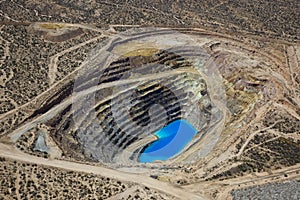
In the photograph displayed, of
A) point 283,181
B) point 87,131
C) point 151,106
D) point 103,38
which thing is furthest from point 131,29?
point 283,181

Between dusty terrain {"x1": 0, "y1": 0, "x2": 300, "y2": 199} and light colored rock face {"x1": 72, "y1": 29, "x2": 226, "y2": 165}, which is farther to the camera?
light colored rock face {"x1": 72, "y1": 29, "x2": 226, "y2": 165}

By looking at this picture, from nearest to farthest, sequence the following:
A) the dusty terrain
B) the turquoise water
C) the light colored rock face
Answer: the dusty terrain < the light colored rock face < the turquoise water

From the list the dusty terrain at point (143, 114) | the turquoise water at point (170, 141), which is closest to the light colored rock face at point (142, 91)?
the dusty terrain at point (143, 114)

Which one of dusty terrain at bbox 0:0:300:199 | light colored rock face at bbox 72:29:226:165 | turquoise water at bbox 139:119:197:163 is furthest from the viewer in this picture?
turquoise water at bbox 139:119:197:163

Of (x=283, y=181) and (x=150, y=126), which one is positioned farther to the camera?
(x=150, y=126)

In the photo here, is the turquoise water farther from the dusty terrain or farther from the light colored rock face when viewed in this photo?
the dusty terrain

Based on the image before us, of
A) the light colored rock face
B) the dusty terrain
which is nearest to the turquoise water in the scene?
the light colored rock face

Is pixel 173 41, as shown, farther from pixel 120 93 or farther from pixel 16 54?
pixel 16 54
